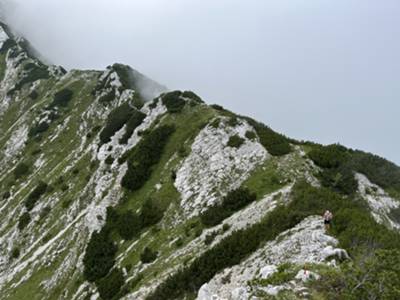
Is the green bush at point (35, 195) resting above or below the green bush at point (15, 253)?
above

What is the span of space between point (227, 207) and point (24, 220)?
109 feet

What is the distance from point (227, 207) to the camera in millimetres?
31703

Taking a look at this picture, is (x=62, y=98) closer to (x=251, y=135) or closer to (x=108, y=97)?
(x=108, y=97)

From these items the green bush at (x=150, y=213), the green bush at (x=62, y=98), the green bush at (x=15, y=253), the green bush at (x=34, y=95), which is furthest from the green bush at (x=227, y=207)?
the green bush at (x=34, y=95)

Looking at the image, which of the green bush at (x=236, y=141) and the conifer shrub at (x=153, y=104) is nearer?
the green bush at (x=236, y=141)

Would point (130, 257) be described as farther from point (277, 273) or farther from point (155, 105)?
point (155, 105)

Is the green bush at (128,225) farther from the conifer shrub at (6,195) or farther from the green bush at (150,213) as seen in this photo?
the conifer shrub at (6,195)

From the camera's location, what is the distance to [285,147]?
3772cm

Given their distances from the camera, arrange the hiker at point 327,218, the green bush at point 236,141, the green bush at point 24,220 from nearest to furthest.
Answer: the hiker at point 327,218, the green bush at point 236,141, the green bush at point 24,220

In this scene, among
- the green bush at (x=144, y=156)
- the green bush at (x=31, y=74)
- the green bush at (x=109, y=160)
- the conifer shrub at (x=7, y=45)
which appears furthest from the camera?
the conifer shrub at (x=7, y=45)

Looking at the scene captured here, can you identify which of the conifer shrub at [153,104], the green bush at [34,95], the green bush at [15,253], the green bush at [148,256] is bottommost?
the green bush at [15,253]

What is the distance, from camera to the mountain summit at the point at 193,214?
19.7 m

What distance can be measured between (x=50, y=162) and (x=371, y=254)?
58840 mm

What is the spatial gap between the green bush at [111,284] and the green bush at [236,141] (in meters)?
16.0
